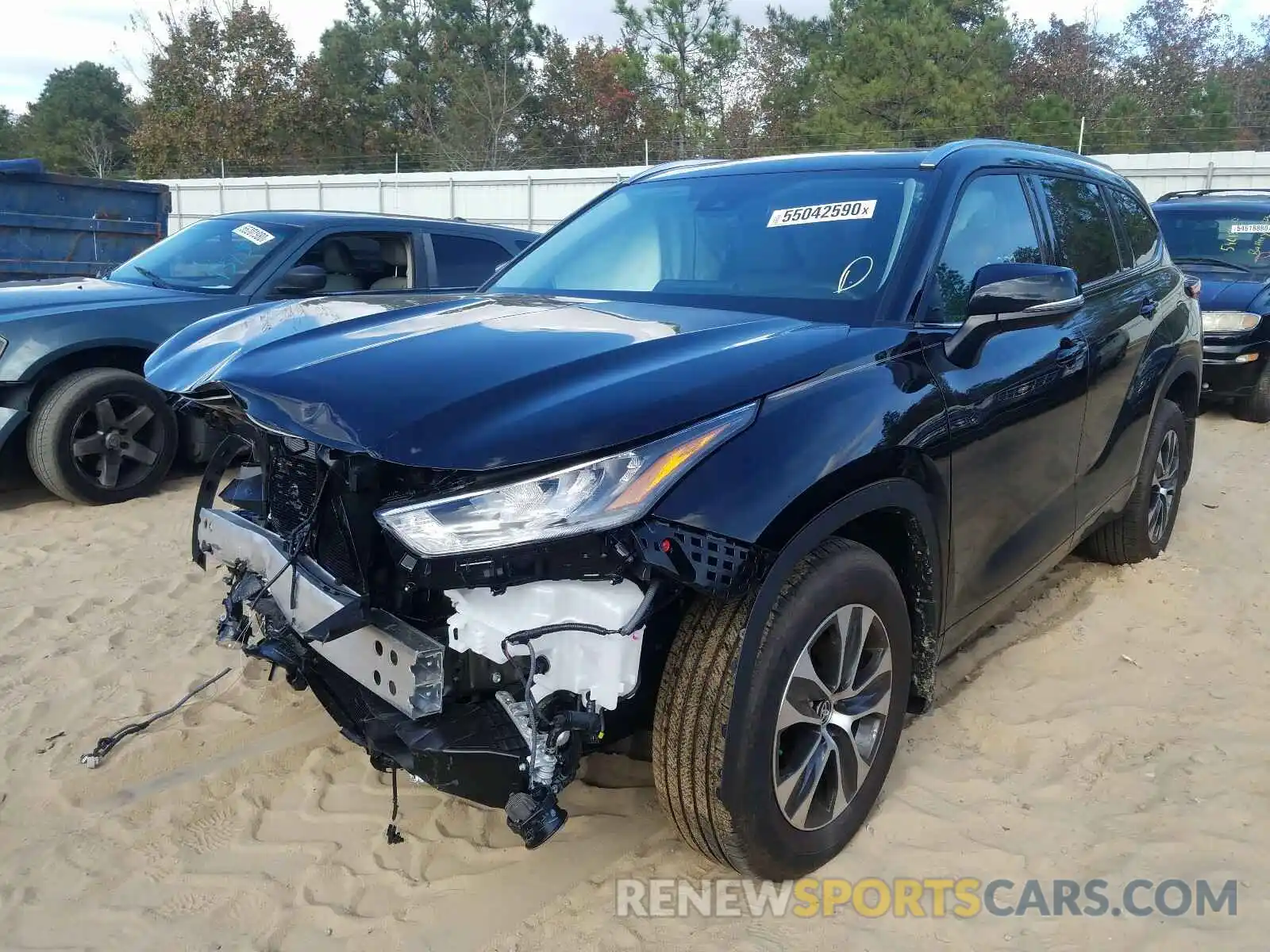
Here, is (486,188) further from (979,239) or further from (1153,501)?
(979,239)

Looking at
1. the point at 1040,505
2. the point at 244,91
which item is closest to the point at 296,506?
the point at 1040,505

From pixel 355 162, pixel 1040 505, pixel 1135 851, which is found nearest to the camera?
pixel 1135 851

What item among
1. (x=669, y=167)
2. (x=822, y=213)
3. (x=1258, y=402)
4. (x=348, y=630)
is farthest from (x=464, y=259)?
(x=1258, y=402)

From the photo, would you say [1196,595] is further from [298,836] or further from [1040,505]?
[298,836]

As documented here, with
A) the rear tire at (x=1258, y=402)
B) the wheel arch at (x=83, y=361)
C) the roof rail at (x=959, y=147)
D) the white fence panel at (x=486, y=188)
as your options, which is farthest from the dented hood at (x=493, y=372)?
the white fence panel at (x=486, y=188)

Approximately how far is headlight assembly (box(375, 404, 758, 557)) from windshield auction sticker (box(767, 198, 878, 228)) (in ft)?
4.15

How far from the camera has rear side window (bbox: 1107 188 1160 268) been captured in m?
4.16

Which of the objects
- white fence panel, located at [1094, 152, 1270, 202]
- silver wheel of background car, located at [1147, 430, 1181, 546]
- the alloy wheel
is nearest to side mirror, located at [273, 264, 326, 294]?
the alloy wheel

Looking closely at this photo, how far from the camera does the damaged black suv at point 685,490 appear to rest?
1.94 metres

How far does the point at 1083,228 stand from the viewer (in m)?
3.71

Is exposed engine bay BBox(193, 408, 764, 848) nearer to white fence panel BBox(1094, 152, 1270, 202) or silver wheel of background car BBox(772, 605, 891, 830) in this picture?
silver wheel of background car BBox(772, 605, 891, 830)

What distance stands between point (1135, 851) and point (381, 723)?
197 centimetres

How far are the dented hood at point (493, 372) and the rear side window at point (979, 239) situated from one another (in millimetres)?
453

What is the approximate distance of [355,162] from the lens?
38062 millimetres
